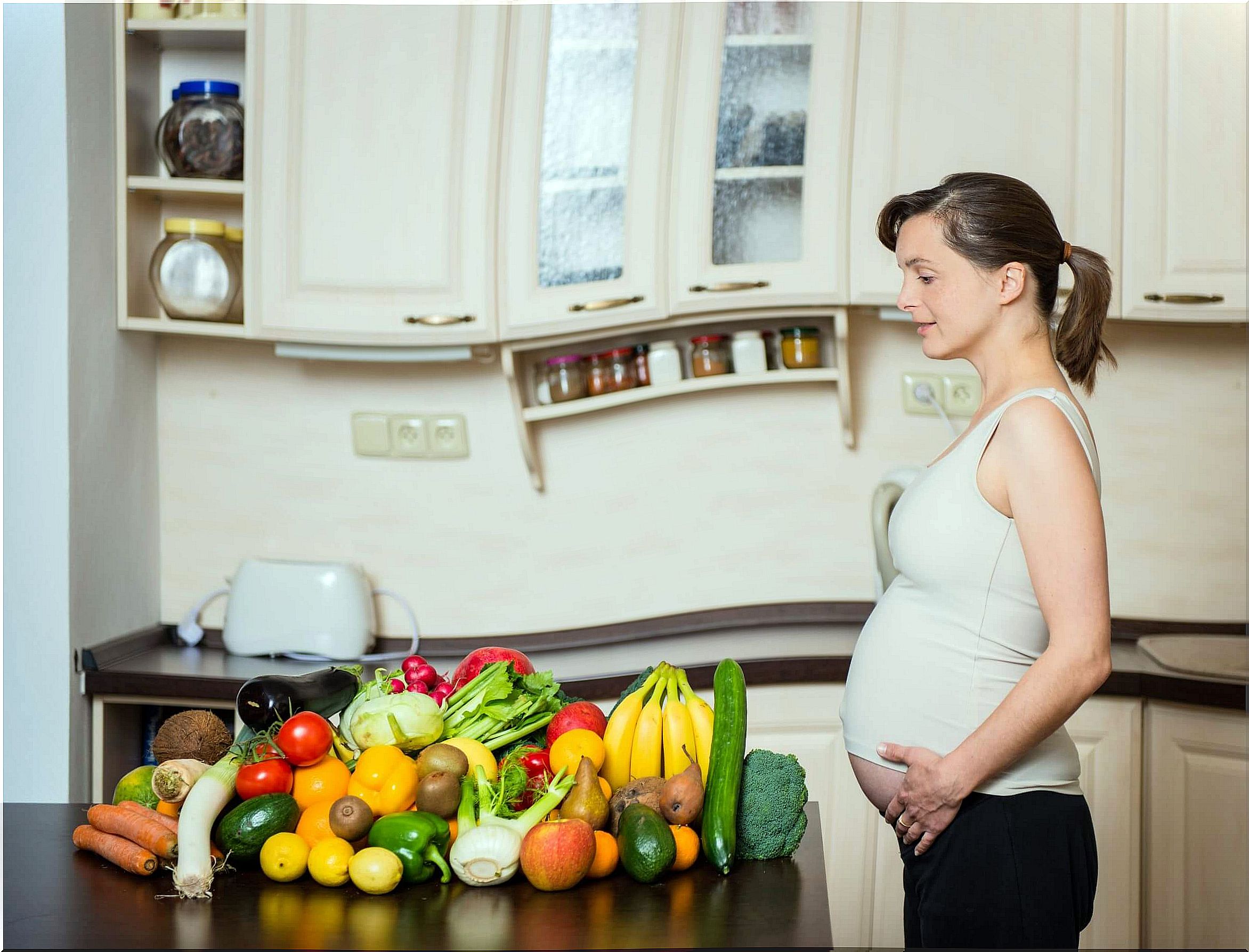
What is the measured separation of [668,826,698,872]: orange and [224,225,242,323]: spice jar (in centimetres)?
179

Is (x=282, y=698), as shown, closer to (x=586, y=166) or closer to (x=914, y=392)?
(x=586, y=166)

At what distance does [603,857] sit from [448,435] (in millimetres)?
1647

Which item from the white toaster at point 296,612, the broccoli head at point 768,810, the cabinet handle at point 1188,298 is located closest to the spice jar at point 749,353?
the cabinet handle at point 1188,298

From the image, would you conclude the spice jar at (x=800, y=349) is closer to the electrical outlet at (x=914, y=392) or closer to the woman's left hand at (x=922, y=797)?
the electrical outlet at (x=914, y=392)

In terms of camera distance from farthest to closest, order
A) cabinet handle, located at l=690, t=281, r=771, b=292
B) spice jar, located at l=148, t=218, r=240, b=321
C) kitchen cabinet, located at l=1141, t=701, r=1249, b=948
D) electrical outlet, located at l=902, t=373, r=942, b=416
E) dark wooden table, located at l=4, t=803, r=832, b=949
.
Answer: electrical outlet, located at l=902, t=373, r=942, b=416 < spice jar, located at l=148, t=218, r=240, b=321 < cabinet handle, located at l=690, t=281, r=771, b=292 < kitchen cabinet, located at l=1141, t=701, r=1249, b=948 < dark wooden table, located at l=4, t=803, r=832, b=949

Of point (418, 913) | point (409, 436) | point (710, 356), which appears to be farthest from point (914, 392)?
point (418, 913)

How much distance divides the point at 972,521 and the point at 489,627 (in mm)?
1599

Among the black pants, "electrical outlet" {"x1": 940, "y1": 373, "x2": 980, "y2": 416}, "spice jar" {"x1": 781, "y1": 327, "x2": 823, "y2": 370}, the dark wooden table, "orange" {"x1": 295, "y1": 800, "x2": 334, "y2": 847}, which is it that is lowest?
the black pants

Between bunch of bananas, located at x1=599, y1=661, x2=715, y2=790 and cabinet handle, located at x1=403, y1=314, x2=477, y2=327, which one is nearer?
bunch of bananas, located at x1=599, y1=661, x2=715, y2=790

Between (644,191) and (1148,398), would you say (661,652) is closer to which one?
(644,191)

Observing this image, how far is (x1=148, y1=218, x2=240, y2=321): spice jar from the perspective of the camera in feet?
7.80

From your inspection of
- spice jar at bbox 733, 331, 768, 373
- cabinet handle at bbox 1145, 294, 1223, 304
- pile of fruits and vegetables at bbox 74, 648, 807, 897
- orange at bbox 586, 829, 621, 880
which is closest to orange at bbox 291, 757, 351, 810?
pile of fruits and vegetables at bbox 74, 648, 807, 897

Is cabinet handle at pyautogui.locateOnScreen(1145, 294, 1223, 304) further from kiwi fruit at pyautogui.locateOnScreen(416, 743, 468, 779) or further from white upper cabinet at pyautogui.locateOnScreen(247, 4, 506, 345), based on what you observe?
kiwi fruit at pyautogui.locateOnScreen(416, 743, 468, 779)

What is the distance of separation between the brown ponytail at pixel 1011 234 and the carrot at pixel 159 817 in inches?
38.2
